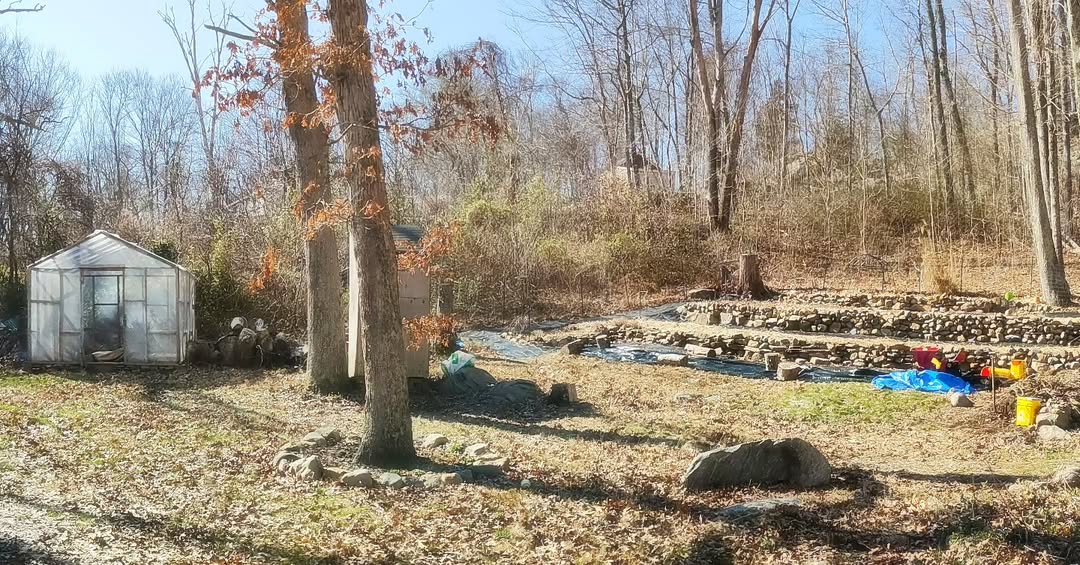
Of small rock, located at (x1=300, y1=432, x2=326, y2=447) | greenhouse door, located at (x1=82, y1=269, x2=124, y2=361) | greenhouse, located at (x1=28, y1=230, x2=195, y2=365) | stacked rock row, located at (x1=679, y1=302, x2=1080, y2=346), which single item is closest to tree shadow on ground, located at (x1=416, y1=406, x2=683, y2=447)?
small rock, located at (x1=300, y1=432, x2=326, y2=447)

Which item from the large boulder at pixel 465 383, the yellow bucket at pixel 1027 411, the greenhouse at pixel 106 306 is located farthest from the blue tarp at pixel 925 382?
the greenhouse at pixel 106 306

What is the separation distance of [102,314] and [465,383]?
21.7ft

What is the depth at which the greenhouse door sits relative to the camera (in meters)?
12.9

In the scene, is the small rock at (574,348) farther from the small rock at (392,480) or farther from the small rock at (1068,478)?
the small rock at (1068,478)

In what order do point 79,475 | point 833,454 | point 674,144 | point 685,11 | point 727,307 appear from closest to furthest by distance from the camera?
point 79,475 → point 833,454 → point 727,307 → point 685,11 → point 674,144

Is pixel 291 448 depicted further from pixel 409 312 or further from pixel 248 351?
pixel 248 351

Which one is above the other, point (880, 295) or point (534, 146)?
point (534, 146)

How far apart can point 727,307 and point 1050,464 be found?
1148 centimetres

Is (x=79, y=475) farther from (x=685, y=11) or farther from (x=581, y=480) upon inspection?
(x=685, y=11)

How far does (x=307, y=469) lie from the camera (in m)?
6.27

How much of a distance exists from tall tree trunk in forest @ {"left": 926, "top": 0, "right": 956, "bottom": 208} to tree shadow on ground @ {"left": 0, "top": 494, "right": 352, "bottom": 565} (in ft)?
81.2

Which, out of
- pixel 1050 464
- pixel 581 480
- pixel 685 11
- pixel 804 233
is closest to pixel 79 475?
pixel 581 480

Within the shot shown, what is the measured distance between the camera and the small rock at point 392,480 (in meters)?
6.10

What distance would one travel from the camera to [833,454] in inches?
288
